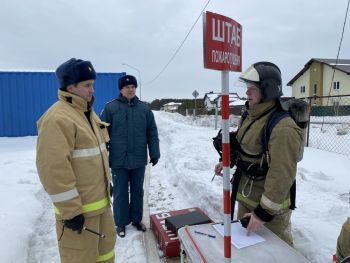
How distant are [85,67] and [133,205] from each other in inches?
93.1

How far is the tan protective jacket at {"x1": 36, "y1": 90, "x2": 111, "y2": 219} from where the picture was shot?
83.7 inches

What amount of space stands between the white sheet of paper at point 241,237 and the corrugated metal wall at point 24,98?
10.1m

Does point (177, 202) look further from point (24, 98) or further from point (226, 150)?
point (24, 98)

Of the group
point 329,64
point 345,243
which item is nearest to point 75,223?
point 345,243

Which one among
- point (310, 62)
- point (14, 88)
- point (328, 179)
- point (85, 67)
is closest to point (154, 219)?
point (85, 67)

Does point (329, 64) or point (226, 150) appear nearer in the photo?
point (226, 150)

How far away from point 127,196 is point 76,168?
1.96 metres

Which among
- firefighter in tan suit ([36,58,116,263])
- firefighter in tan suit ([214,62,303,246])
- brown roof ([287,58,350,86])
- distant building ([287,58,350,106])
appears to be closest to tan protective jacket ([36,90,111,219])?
firefighter in tan suit ([36,58,116,263])

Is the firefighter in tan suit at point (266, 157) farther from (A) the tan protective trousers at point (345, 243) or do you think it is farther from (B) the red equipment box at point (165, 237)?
(B) the red equipment box at point (165, 237)

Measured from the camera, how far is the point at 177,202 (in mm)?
5242

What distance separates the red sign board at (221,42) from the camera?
68.4 inches

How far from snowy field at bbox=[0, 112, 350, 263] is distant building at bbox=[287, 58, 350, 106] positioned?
30001 millimetres

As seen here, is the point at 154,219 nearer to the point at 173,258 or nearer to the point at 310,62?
the point at 173,258

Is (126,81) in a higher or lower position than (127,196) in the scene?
higher
